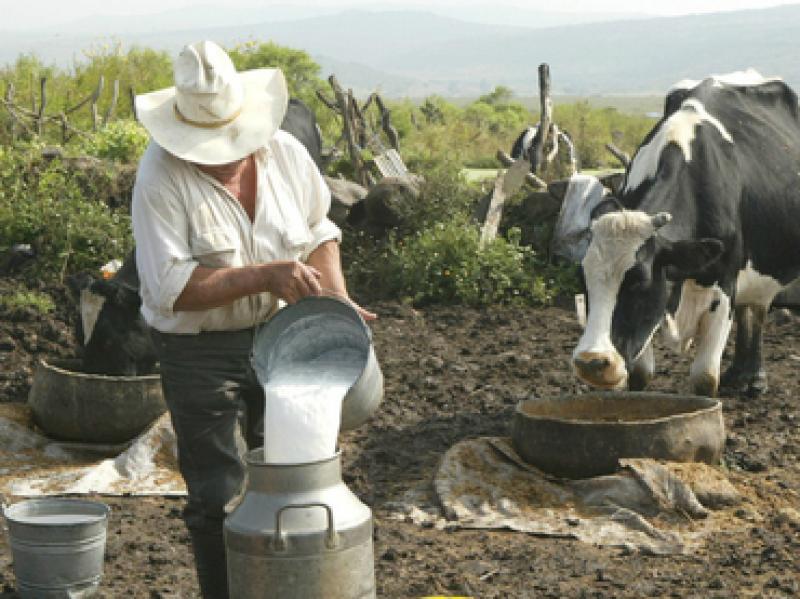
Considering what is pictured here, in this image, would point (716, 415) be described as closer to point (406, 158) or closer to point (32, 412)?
point (32, 412)

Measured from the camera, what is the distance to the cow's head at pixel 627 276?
19.5ft

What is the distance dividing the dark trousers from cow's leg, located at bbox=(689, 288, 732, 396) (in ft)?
11.1

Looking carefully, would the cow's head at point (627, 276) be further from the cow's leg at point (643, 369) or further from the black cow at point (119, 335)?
the black cow at point (119, 335)

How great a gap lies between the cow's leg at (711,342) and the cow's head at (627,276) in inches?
18.9

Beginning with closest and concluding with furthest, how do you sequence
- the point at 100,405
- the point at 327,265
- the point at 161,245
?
the point at 161,245 → the point at 327,265 → the point at 100,405

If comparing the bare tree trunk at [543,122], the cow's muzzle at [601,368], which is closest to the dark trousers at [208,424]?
the cow's muzzle at [601,368]

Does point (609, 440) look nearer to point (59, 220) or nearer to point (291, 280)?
point (291, 280)

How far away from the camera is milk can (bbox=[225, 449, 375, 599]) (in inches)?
129

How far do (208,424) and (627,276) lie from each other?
275 cm

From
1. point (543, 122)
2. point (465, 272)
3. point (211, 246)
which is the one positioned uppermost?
point (211, 246)

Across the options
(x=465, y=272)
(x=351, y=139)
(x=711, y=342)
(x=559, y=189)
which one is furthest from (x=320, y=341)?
(x=351, y=139)

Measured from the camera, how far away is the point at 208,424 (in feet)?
12.6

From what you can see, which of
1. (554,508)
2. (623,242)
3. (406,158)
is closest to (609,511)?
(554,508)

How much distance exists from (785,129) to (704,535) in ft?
10.7
